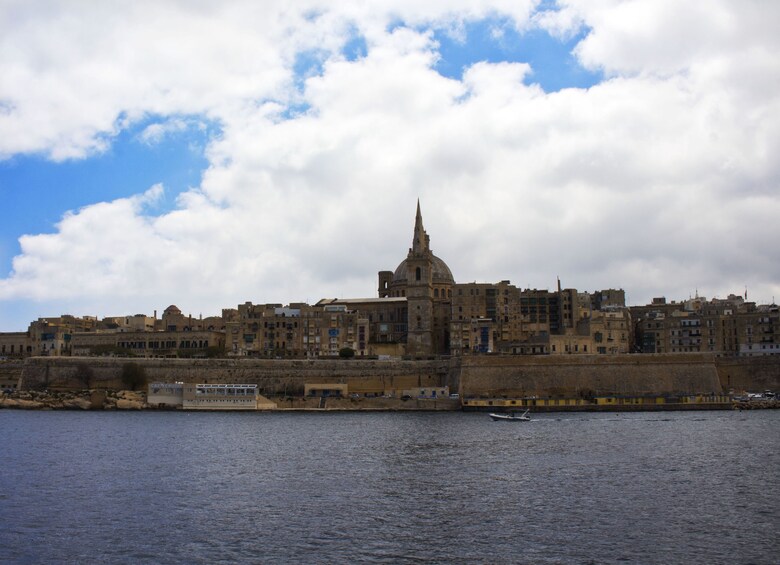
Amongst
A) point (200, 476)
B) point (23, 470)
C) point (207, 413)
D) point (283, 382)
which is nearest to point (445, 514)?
point (200, 476)

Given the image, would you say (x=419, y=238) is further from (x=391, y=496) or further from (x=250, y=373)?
(x=391, y=496)

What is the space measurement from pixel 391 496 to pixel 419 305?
71531 millimetres

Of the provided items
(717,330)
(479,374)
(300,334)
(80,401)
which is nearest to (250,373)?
(300,334)

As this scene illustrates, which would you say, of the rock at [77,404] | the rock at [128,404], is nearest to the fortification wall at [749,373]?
the rock at [128,404]

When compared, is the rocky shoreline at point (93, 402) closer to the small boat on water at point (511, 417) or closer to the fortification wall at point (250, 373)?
the fortification wall at point (250, 373)

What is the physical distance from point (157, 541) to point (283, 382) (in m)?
64.6

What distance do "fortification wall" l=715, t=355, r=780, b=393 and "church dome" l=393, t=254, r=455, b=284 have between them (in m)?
38.2

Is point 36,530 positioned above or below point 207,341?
below

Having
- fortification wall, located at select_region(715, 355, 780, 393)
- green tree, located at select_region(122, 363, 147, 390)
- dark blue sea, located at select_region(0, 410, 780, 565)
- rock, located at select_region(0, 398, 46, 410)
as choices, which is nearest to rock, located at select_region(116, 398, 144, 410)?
green tree, located at select_region(122, 363, 147, 390)

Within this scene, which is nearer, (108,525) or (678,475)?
(108,525)

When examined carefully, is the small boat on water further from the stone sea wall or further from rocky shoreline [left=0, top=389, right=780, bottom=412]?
rocky shoreline [left=0, top=389, right=780, bottom=412]

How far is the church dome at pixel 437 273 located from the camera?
113500mm

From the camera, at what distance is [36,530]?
25297mm

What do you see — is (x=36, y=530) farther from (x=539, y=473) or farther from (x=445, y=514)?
(x=539, y=473)
